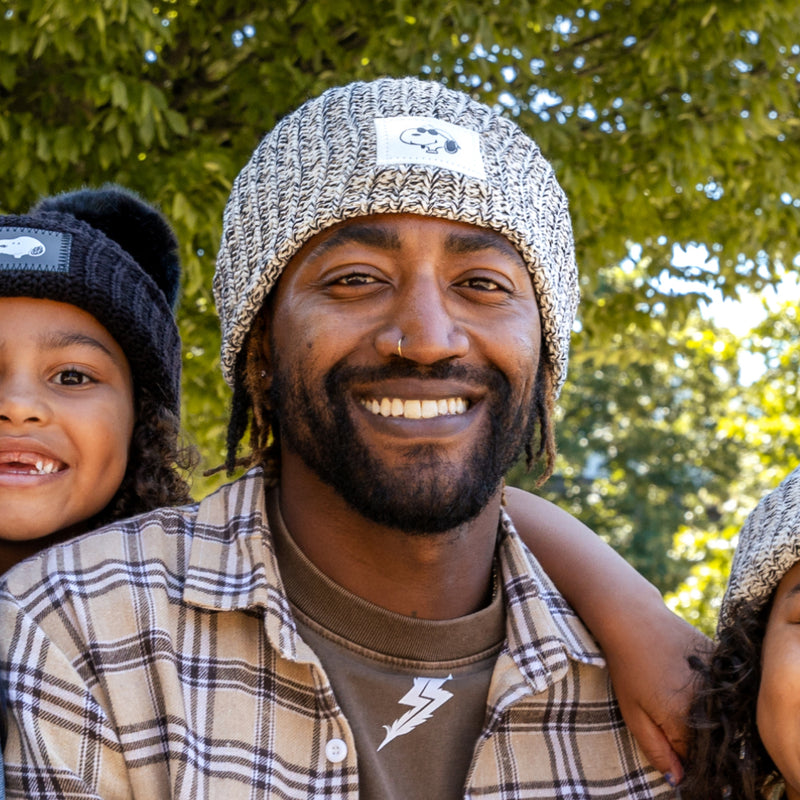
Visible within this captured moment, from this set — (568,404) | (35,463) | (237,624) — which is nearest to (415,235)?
(237,624)

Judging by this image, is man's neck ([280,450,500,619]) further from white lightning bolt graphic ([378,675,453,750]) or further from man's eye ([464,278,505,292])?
man's eye ([464,278,505,292])

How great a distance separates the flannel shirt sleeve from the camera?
7.13 feet

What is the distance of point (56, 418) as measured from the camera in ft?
10.00

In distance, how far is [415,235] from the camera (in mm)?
2633

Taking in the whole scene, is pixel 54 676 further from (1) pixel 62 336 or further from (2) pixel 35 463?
(1) pixel 62 336

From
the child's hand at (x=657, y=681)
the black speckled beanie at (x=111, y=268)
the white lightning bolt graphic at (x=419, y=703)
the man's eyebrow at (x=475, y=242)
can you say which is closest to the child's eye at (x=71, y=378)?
the black speckled beanie at (x=111, y=268)

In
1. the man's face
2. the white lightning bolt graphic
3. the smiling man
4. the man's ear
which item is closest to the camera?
the smiling man

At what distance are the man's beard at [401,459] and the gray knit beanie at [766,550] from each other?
1.79 ft

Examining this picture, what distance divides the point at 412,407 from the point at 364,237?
1.23 feet

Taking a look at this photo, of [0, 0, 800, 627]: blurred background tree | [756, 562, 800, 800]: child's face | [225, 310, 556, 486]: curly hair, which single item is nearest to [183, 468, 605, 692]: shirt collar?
[225, 310, 556, 486]: curly hair

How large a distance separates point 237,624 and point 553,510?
1062 millimetres

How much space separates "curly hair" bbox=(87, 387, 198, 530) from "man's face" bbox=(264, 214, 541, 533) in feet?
2.38

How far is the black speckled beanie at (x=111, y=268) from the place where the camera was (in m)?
3.13

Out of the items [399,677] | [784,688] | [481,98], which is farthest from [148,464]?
[481,98]
